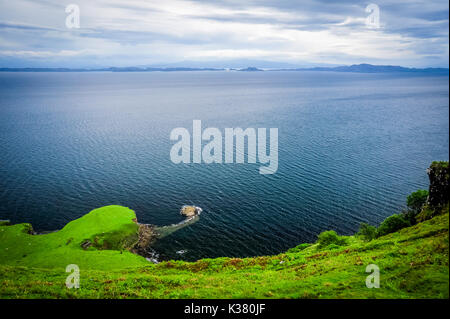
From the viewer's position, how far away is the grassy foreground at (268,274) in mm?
24406

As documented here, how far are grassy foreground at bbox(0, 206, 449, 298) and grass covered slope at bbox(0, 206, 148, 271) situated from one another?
26 cm

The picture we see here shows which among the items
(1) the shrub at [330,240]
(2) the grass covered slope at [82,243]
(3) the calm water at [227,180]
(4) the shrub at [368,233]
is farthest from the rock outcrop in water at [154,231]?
(4) the shrub at [368,233]

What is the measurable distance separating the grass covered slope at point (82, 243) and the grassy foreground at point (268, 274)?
0.86 feet

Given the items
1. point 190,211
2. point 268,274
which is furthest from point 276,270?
point 190,211

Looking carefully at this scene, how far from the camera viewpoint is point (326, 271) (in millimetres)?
30266

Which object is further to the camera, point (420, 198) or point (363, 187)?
point (363, 187)

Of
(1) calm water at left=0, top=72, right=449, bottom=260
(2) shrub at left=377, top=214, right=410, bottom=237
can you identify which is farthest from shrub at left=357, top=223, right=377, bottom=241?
(1) calm water at left=0, top=72, right=449, bottom=260

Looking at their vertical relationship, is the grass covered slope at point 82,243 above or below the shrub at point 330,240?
below

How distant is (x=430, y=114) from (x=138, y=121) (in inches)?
6412

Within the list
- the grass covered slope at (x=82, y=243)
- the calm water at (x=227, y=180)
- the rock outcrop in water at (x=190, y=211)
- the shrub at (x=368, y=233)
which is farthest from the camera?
the rock outcrop in water at (x=190, y=211)

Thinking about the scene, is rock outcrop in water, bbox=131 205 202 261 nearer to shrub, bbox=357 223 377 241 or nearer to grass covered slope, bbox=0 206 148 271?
grass covered slope, bbox=0 206 148 271

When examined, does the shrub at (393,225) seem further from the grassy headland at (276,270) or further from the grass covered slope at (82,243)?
the grass covered slope at (82,243)
